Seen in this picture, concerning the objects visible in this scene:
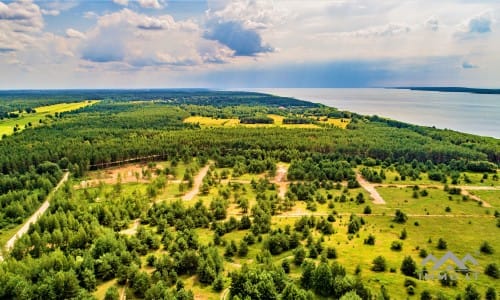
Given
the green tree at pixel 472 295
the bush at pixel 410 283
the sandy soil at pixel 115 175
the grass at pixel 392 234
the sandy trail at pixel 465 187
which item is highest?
the green tree at pixel 472 295

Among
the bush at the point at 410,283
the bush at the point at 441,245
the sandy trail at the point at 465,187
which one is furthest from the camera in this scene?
the sandy trail at the point at 465,187

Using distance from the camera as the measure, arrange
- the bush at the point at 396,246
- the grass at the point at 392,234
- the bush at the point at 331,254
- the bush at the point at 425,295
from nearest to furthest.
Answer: the bush at the point at 425,295, the grass at the point at 392,234, the bush at the point at 331,254, the bush at the point at 396,246

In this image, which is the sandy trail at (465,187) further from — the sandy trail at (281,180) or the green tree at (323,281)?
the green tree at (323,281)

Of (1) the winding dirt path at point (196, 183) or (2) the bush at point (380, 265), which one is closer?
(2) the bush at point (380, 265)

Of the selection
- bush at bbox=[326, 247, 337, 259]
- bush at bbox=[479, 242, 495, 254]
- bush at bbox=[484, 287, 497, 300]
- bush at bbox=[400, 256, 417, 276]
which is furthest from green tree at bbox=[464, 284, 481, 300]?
bush at bbox=[479, 242, 495, 254]

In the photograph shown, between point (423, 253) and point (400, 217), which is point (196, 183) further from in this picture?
point (423, 253)

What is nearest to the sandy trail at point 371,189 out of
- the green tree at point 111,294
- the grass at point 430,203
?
the grass at point 430,203

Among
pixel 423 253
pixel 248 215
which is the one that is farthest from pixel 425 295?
pixel 248 215
